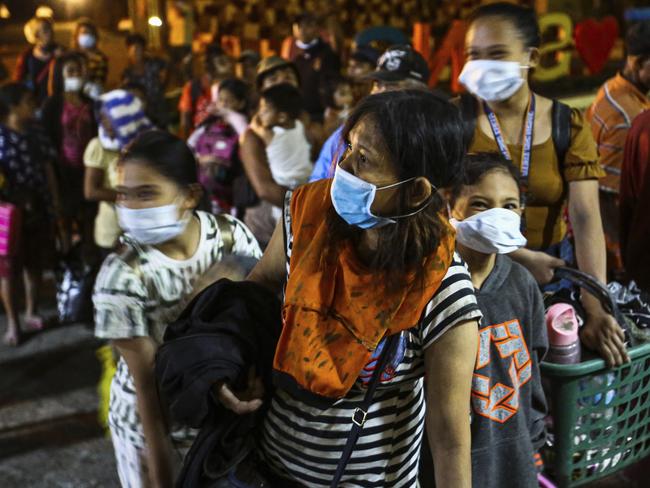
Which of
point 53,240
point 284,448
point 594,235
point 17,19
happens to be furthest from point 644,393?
point 17,19

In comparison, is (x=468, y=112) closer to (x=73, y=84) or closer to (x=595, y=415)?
(x=595, y=415)

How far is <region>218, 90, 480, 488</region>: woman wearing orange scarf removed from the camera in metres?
1.54

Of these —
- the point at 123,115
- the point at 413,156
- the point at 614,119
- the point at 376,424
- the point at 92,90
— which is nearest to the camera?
the point at 413,156

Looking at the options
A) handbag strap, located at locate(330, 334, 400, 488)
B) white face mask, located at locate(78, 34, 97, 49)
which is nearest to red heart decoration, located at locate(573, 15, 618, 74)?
white face mask, located at locate(78, 34, 97, 49)

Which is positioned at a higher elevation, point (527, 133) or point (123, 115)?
point (527, 133)

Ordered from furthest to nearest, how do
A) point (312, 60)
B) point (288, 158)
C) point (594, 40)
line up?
point (594, 40), point (312, 60), point (288, 158)

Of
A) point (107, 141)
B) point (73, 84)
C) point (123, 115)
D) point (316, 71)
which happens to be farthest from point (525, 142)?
point (73, 84)

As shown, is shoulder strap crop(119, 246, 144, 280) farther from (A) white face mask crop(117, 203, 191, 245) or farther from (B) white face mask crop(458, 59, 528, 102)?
(B) white face mask crop(458, 59, 528, 102)

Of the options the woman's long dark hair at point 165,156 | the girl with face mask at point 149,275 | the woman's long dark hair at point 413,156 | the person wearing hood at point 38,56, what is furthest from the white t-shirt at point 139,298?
the person wearing hood at point 38,56

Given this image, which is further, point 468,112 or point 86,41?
point 86,41

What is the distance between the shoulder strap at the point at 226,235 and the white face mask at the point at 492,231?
2.35ft

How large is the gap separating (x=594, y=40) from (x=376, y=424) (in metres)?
7.25

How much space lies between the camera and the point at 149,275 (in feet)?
6.88

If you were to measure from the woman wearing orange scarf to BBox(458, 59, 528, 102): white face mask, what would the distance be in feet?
3.50
